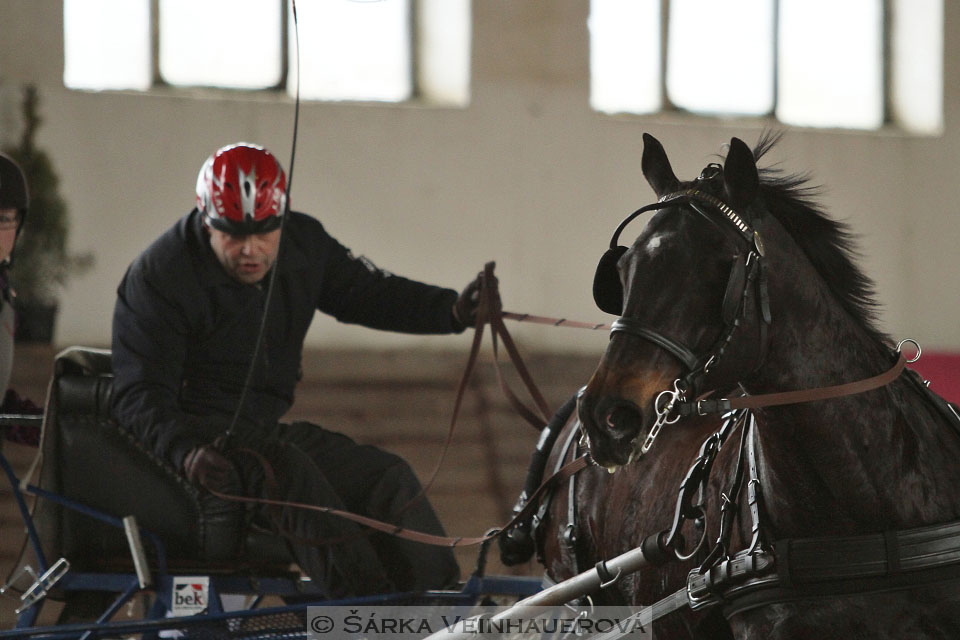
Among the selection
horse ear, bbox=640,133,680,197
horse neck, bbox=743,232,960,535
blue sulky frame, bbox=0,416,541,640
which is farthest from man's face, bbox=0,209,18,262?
horse neck, bbox=743,232,960,535

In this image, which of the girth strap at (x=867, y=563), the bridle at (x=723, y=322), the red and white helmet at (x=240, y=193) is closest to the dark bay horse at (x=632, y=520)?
the girth strap at (x=867, y=563)

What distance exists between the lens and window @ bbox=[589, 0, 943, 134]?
636 centimetres

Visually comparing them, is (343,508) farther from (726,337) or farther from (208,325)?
(726,337)

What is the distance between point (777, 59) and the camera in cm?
664

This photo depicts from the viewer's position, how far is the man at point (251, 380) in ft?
8.42

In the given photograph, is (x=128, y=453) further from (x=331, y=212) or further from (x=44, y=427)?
(x=331, y=212)

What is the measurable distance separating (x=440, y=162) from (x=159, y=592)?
3.85 meters

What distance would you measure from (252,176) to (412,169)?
11.1 feet

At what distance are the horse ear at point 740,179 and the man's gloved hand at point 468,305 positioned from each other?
4.43 feet

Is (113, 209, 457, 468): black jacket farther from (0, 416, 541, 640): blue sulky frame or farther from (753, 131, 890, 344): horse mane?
(753, 131, 890, 344): horse mane

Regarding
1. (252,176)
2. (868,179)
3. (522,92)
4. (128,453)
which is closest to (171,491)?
(128,453)

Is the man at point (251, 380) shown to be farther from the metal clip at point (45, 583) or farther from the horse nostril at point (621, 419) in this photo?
the horse nostril at point (621, 419)

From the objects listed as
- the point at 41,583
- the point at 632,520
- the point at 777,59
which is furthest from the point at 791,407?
the point at 777,59

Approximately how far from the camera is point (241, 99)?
19.1 feet
